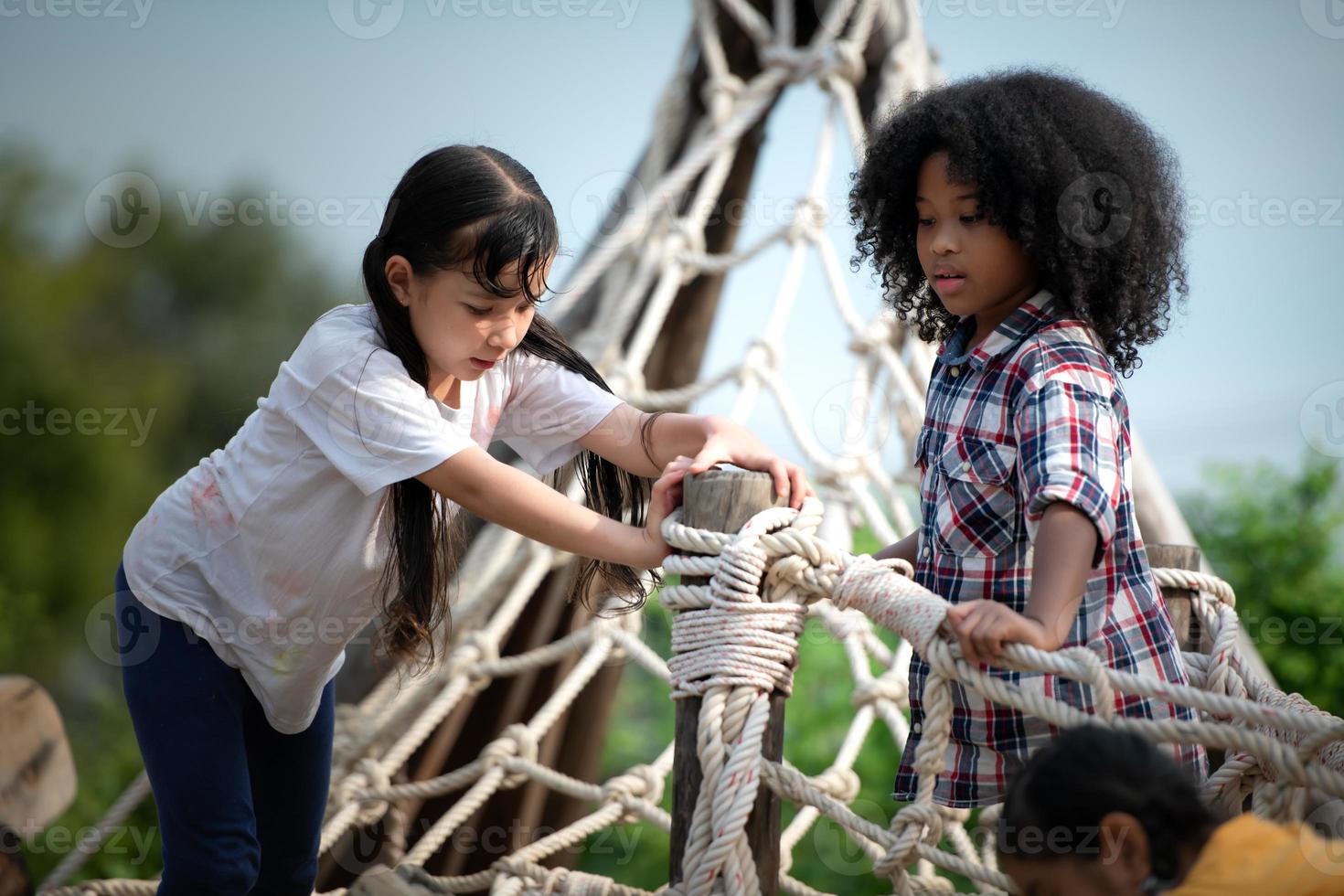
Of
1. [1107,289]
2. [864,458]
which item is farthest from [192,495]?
[864,458]

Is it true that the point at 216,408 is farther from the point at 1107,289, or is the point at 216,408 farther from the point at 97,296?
the point at 1107,289

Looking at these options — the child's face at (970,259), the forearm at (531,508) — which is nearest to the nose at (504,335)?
the forearm at (531,508)

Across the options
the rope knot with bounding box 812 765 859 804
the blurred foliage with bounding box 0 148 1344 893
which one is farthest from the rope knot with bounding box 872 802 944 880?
the blurred foliage with bounding box 0 148 1344 893

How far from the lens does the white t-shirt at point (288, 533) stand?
107 cm

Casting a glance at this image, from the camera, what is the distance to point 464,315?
1.06 metres

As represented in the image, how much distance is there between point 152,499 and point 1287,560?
5.26 metres

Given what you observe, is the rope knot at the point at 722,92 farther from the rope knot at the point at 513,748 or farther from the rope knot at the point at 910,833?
the rope knot at the point at 910,833

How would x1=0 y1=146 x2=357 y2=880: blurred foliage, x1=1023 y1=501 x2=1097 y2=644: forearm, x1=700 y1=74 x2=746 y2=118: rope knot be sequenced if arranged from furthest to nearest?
1. x1=0 y1=146 x2=357 y2=880: blurred foliage
2. x1=700 y1=74 x2=746 y2=118: rope knot
3. x1=1023 y1=501 x2=1097 y2=644: forearm

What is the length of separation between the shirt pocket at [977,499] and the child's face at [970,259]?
0.45 ft

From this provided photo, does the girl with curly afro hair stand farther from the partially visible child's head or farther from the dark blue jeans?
the dark blue jeans

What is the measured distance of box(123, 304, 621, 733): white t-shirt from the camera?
1072 millimetres

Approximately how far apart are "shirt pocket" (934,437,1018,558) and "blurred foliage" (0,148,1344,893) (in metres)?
2.66

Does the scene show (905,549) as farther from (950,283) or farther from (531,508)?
(531,508)

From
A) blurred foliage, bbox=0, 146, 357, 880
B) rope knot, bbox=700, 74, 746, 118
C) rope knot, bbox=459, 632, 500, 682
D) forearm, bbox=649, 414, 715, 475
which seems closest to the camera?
forearm, bbox=649, 414, 715, 475
